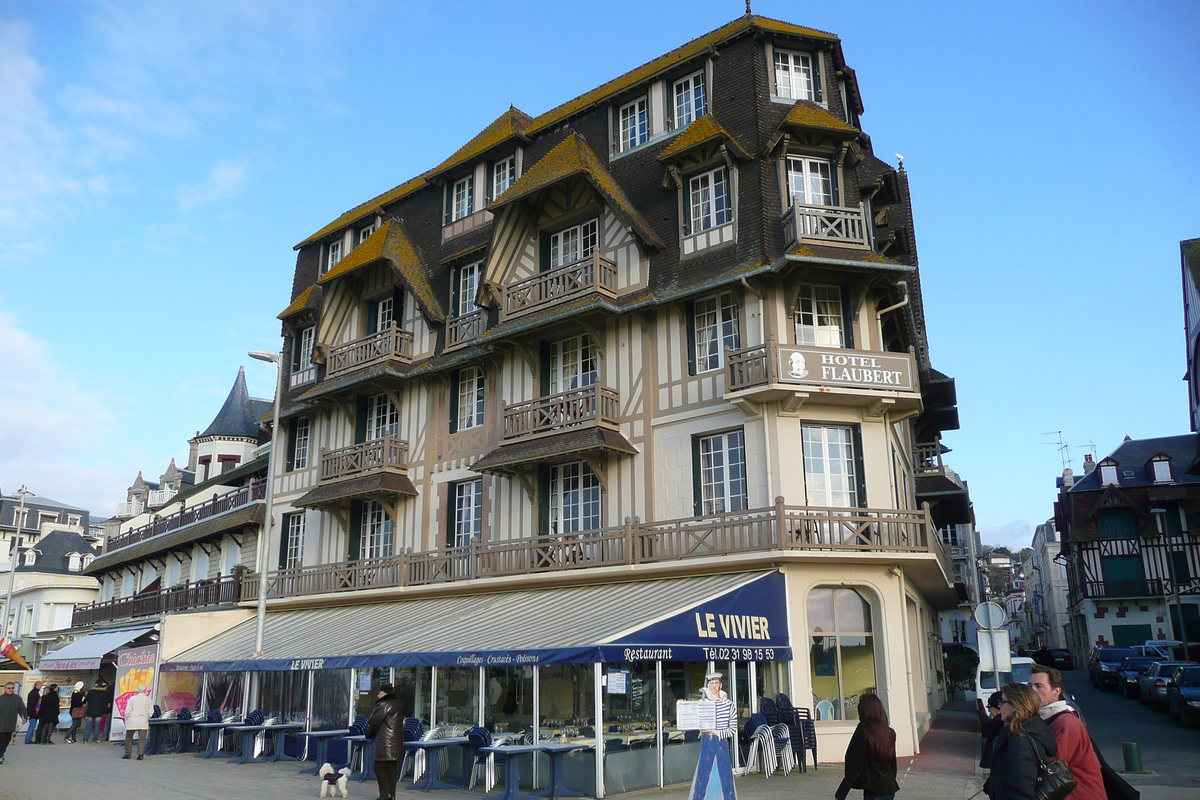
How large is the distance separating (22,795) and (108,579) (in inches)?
1329

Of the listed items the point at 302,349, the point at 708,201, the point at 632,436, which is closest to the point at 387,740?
the point at 632,436

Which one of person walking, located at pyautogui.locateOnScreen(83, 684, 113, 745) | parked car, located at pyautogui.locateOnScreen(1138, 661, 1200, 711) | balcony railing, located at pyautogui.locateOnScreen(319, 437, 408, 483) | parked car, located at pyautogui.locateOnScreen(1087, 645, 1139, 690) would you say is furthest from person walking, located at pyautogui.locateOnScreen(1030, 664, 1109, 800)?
parked car, located at pyautogui.locateOnScreen(1087, 645, 1139, 690)

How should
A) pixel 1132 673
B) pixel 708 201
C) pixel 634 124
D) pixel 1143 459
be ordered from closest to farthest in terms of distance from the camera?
Result: pixel 708 201
pixel 634 124
pixel 1132 673
pixel 1143 459

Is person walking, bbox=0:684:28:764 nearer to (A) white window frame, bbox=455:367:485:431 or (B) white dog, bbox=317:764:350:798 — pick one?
(B) white dog, bbox=317:764:350:798

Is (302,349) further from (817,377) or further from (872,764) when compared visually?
(872,764)

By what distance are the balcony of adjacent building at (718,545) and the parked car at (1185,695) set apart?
584 cm

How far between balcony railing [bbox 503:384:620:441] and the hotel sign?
415 cm

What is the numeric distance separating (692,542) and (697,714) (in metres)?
7.85

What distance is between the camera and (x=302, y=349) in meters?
29.1

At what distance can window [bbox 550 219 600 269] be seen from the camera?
862 inches

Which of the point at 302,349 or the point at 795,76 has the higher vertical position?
the point at 795,76

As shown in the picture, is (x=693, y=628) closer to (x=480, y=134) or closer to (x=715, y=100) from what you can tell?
(x=715, y=100)

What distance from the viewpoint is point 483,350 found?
2258 cm

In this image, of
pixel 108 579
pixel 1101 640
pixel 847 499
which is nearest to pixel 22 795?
pixel 847 499
